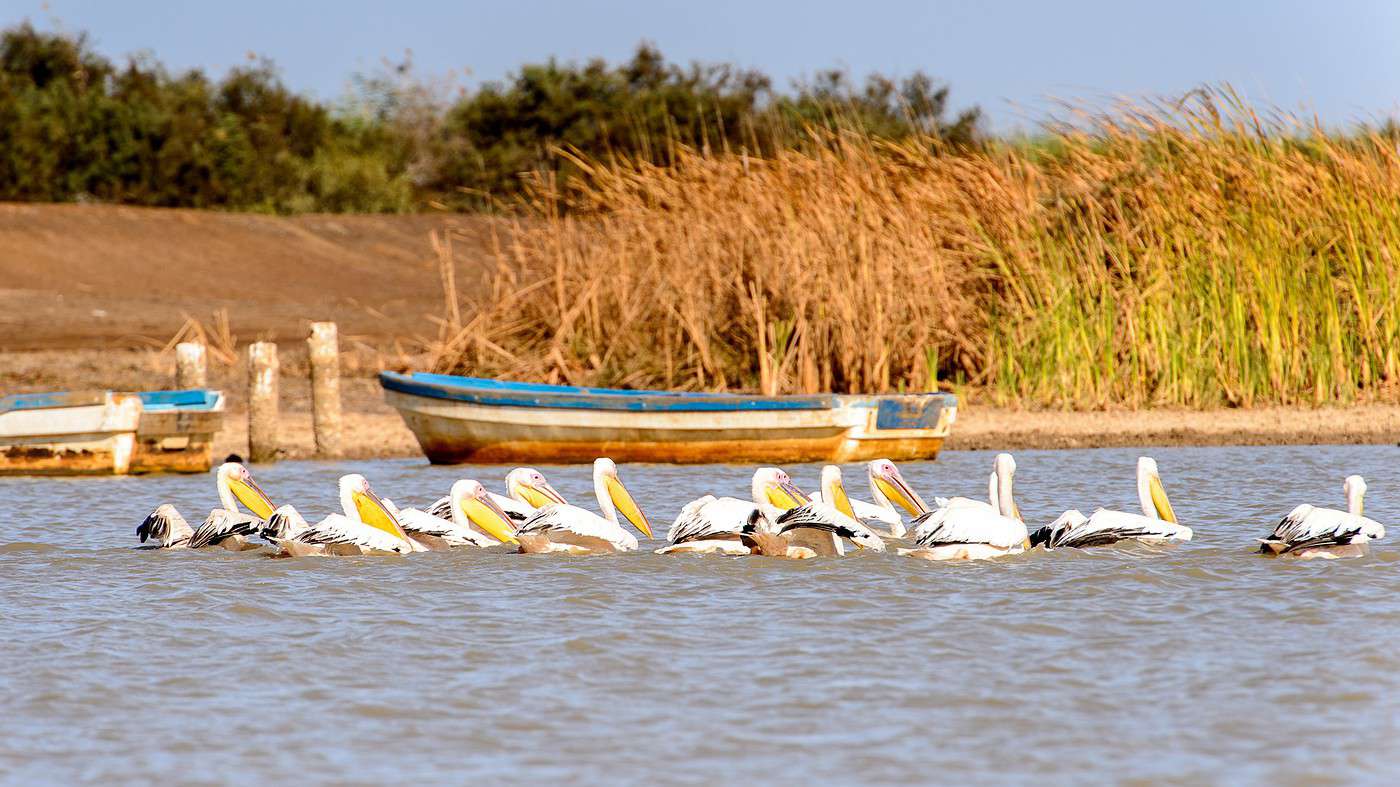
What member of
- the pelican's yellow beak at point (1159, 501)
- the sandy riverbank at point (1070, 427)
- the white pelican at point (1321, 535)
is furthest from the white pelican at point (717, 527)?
the sandy riverbank at point (1070, 427)

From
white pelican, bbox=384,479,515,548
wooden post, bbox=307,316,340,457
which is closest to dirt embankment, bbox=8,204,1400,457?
wooden post, bbox=307,316,340,457

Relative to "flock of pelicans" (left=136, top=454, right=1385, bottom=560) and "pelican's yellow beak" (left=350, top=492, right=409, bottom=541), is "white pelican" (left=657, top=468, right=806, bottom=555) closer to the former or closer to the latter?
"flock of pelicans" (left=136, top=454, right=1385, bottom=560)

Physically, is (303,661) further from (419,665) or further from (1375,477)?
(1375,477)

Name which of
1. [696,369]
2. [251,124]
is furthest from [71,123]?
[696,369]

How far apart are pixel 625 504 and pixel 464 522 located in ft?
3.25

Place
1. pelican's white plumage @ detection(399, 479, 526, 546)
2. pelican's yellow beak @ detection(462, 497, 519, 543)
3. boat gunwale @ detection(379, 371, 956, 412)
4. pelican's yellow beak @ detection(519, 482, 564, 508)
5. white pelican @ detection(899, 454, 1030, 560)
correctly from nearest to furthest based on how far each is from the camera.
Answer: white pelican @ detection(899, 454, 1030, 560), pelican's white plumage @ detection(399, 479, 526, 546), pelican's yellow beak @ detection(462, 497, 519, 543), pelican's yellow beak @ detection(519, 482, 564, 508), boat gunwale @ detection(379, 371, 956, 412)

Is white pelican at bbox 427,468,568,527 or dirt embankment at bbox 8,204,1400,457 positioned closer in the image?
white pelican at bbox 427,468,568,527

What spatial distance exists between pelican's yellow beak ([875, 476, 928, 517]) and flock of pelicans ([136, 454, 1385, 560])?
530 millimetres

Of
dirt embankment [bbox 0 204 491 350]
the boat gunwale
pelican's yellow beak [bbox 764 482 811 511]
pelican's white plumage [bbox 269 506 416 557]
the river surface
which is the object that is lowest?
the river surface

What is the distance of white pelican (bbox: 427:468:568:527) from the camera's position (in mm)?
9562

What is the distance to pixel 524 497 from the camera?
32.4 feet

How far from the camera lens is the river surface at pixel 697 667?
5.22 m

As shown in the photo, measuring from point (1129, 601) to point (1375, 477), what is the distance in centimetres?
495

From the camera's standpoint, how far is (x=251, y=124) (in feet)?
122
